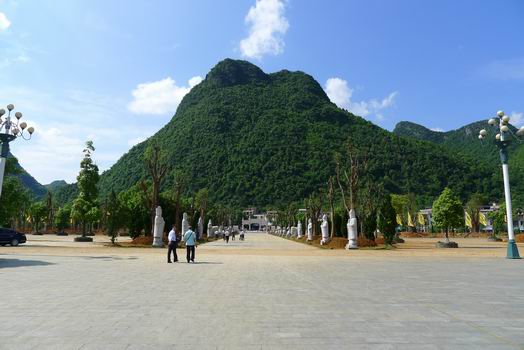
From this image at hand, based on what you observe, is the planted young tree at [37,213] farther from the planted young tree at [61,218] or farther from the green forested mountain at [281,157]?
the green forested mountain at [281,157]

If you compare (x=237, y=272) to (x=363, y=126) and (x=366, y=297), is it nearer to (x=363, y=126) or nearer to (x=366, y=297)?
(x=366, y=297)

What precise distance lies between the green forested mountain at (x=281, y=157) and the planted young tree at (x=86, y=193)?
82381 mm

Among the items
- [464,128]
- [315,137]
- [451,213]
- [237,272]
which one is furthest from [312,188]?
[237,272]

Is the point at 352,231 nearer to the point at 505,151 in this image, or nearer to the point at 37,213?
the point at 505,151

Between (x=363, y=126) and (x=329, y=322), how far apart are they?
173 m

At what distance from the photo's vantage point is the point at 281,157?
534 ft

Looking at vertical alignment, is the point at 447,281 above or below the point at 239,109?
below

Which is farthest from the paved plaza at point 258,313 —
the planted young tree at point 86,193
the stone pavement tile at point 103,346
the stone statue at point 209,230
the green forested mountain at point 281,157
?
the green forested mountain at point 281,157

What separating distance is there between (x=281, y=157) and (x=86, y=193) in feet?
385

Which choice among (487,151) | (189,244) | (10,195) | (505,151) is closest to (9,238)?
(10,195)

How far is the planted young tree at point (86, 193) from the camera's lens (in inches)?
1879

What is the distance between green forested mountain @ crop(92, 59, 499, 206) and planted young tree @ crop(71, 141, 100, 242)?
82.4 meters

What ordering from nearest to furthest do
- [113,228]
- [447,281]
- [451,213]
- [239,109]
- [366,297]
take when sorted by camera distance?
[366,297], [447,281], [113,228], [451,213], [239,109]

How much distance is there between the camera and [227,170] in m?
163
